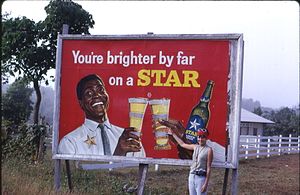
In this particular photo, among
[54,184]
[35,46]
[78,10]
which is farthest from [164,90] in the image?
[35,46]

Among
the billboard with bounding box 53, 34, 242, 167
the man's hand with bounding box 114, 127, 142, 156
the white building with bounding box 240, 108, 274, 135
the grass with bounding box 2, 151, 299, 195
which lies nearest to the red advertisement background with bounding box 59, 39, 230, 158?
the billboard with bounding box 53, 34, 242, 167

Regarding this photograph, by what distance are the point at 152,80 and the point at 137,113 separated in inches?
25.3

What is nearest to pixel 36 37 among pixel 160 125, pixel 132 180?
pixel 132 180

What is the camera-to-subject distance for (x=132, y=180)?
13570 millimetres

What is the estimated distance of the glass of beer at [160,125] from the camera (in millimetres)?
8422

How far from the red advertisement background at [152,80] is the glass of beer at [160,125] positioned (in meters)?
→ 0.07

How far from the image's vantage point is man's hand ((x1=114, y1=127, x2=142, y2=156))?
8.59 metres

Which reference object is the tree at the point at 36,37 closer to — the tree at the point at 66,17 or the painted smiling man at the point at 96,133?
the tree at the point at 66,17

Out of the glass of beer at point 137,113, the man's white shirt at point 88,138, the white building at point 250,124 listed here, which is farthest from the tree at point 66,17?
the white building at point 250,124

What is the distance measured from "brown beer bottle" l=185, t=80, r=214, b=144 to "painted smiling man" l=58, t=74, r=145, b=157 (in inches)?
36.6

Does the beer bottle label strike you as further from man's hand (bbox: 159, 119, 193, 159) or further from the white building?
Answer: the white building

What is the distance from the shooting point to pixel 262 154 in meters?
26.1

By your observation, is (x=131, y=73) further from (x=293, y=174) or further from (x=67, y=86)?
(x=293, y=174)

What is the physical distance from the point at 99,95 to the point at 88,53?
2.67 ft
